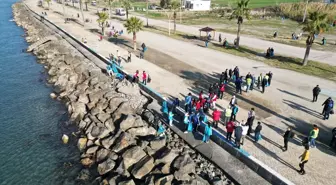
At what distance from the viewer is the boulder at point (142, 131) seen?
1944 centimetres

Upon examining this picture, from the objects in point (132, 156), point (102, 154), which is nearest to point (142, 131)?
point (132, 156)

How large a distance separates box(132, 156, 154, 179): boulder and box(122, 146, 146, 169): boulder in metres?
0.46

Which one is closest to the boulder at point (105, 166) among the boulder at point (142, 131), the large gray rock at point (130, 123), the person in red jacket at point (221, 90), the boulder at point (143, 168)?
the boulder at point (143, 168)

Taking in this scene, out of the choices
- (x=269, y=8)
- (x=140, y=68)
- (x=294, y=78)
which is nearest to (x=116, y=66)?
(x=140, y=68)

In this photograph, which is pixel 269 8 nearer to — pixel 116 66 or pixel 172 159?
pixel 116 66

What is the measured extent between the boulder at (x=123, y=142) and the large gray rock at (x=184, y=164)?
167 inches

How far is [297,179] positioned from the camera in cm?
1396

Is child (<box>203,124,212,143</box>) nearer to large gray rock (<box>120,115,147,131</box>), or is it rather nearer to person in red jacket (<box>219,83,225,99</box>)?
large gray rock (<box>120,115,147,131</box>)

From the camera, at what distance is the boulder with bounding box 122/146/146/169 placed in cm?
1673

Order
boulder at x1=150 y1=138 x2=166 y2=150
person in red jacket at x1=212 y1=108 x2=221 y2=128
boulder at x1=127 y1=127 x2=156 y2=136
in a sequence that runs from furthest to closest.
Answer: boulder at x1=127 y1=127 x2=156 y2=136
person in red jacket at x1=212 y1=108 x2=221 y2=128
boulder at x1=150 y1=138 x2=166 y2=150

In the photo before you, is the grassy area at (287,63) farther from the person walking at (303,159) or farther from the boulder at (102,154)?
the boulder at (102,154)

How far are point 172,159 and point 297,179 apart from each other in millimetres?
6762

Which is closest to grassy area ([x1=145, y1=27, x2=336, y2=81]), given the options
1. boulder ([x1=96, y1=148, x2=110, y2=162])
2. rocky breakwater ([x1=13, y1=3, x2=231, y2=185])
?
rocky breakwater ([x1=13, y1=3, x2=231, y2=185])

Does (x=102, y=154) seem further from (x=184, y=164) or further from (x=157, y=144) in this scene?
(x=184, y=164)
